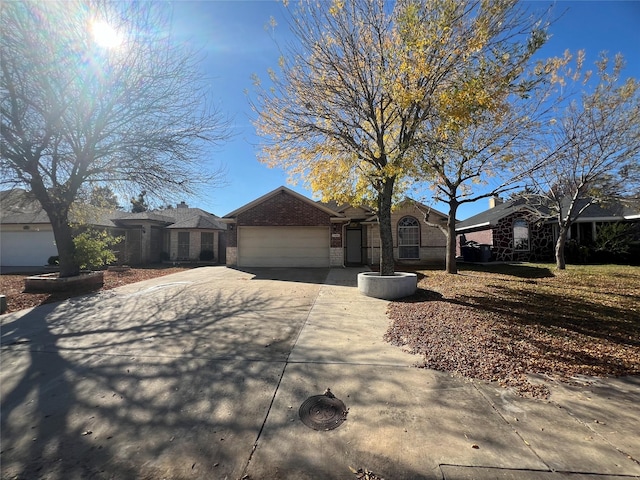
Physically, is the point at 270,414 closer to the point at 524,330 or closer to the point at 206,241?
the point at 524,330

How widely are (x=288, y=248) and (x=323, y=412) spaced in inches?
556

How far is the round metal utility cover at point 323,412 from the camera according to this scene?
9.30 feet

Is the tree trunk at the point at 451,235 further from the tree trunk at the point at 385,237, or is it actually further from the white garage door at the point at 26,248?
the white garage door at the point at 26,248

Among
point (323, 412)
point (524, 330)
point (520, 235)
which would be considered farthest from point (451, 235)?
point (323, 412)

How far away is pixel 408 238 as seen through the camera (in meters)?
18.2

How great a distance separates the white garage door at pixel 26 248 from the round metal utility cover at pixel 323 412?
21.3 m

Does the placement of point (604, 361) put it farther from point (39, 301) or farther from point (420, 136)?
point (39, 301)

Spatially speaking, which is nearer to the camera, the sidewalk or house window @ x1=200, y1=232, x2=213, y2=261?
the sidewalk

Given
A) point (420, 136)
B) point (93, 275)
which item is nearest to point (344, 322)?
point (420, 136)

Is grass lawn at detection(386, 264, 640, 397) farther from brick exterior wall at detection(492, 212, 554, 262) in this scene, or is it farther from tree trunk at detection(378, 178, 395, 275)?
brick exterior wall at detection(492, 212, 554, 262)

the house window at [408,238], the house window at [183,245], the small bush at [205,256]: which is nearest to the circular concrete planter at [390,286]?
the house window at [408,238]

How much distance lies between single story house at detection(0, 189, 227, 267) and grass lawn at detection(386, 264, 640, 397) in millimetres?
15518

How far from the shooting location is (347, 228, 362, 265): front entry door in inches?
737

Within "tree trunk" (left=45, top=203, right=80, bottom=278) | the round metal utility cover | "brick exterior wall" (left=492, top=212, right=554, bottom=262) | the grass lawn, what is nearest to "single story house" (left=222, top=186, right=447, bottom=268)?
"brick exterior wall" (left=492, top=212, right=554, bottom=262)
